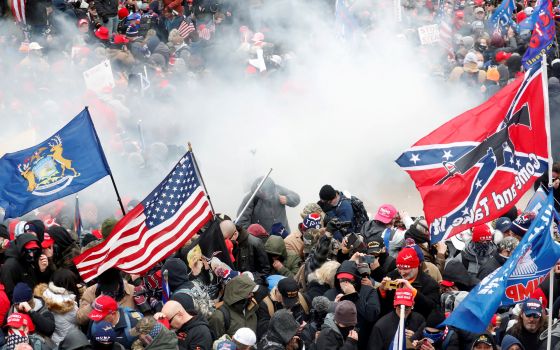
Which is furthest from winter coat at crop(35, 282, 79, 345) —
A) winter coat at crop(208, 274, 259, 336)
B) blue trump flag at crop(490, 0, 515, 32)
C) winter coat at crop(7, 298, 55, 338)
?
blue trump flag at crop(490, 0, 515, 32)

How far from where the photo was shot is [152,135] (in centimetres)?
1648

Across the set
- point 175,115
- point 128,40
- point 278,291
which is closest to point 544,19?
point 175,115

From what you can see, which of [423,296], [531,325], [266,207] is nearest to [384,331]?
→ [423,296]

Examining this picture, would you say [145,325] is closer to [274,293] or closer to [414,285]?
[274,293]

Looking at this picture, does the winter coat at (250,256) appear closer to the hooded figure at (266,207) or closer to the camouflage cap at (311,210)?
the camouflage cap at (311,210)

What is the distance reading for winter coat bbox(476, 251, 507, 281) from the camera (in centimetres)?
985

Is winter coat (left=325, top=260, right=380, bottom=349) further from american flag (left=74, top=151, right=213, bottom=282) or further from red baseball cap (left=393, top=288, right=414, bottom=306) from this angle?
american flag (left=74, top=151, right=213, bottom=282)

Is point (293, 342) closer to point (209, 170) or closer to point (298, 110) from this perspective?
point (209, 170)

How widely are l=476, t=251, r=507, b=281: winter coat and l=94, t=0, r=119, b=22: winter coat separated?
38.2 feet

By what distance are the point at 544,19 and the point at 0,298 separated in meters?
9.42

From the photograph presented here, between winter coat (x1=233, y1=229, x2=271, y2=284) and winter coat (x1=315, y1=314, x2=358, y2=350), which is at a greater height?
winter coat (x1=315, y1=314, x2=358, y2=350)

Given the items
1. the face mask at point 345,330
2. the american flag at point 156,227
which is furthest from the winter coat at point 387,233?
the face mask at point 345,330

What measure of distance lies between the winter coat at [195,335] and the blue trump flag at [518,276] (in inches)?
69.8

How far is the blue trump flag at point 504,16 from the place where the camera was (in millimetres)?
21000
